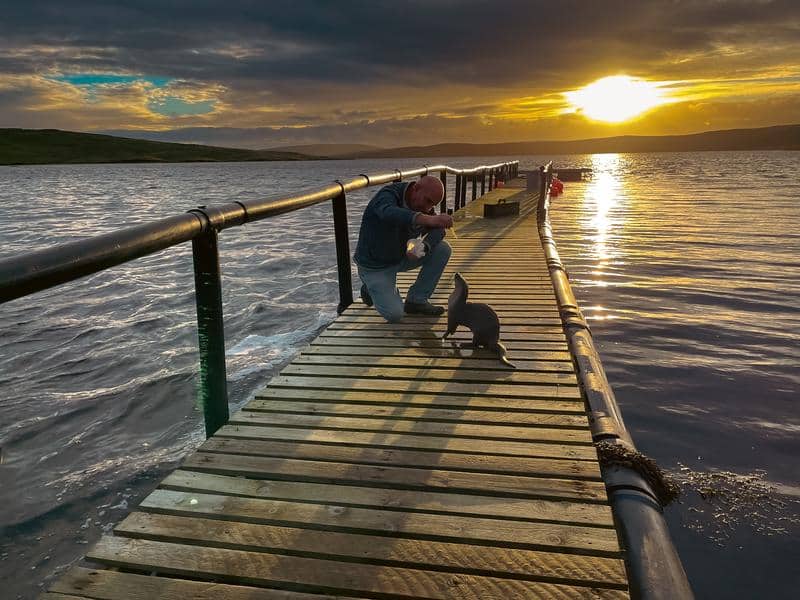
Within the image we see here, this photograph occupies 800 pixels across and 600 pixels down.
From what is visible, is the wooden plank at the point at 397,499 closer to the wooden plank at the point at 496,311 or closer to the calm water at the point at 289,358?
the calm water at the point at 289,358

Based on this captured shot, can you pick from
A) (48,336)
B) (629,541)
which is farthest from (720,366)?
(48,336)

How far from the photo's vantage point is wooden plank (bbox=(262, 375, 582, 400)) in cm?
394

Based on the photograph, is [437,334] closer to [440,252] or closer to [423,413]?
[440,252]

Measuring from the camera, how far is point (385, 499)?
2.76 m

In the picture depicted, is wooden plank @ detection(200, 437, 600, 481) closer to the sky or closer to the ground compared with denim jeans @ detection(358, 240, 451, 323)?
closer to the ground

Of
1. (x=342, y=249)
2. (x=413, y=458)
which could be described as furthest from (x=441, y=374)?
(x=342, y=249)

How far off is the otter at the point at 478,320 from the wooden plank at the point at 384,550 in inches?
89.3

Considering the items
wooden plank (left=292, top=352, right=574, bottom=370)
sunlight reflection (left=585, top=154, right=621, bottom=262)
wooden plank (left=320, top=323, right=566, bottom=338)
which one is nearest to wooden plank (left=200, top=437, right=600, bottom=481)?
wooden plank (left=292, top=352, right=574, bottom=370)

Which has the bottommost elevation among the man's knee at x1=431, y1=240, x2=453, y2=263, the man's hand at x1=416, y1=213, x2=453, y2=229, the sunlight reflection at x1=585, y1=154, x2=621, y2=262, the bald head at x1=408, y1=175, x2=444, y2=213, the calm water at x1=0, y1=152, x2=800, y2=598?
the calm water at x1=0, y1=152, x2=800, y2=598

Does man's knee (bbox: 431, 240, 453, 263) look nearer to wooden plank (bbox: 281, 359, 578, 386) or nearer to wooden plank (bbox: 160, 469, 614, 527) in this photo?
wooden plank (bbox: 281, 359, 578, 386)

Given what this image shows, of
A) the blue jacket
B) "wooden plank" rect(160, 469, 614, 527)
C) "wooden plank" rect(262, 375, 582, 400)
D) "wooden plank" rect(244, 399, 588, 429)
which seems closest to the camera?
"wooden plank" rect(160, 469, 614, 527)

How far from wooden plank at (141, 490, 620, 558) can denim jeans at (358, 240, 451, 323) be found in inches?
122

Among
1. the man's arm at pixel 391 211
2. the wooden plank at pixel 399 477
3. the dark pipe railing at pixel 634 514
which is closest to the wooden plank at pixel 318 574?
the dark pipe railing at pixel 634 514

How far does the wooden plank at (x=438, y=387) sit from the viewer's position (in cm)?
394
